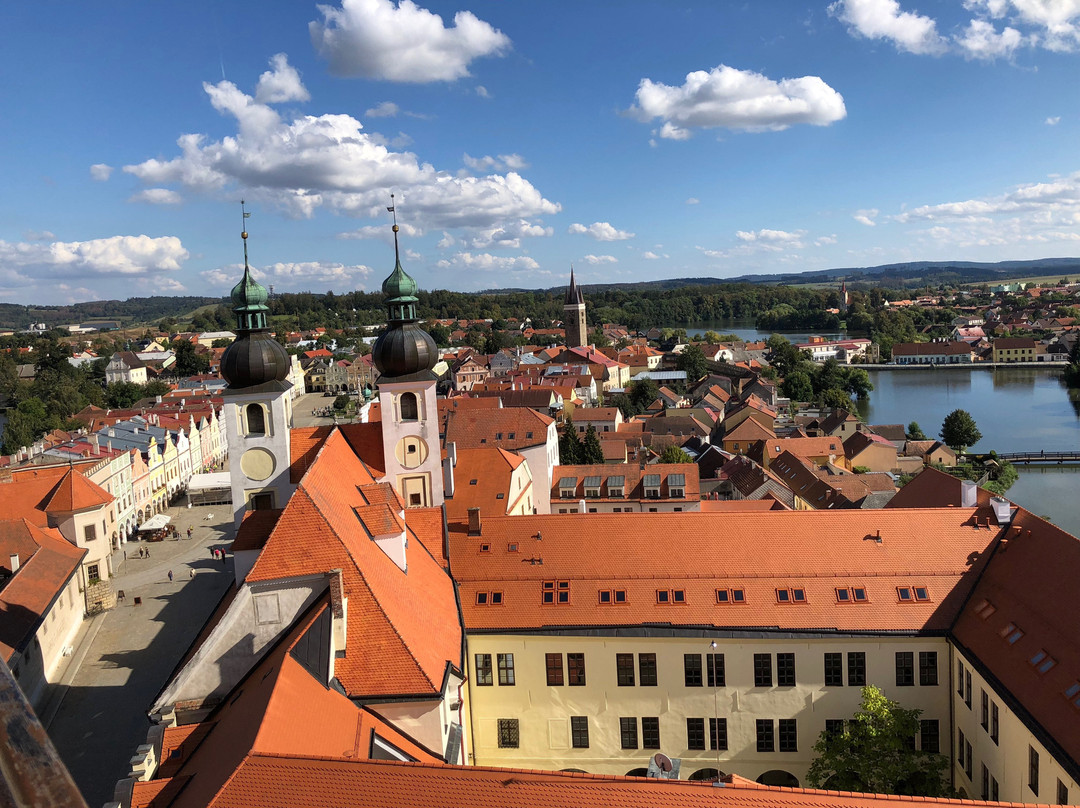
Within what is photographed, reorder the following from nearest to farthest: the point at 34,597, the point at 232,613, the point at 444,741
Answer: the point at 232,613, the point at 444,741, the point at 34,597

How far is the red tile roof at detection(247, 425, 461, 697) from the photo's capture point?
1551 cm

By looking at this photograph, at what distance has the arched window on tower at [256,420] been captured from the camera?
22.9 m

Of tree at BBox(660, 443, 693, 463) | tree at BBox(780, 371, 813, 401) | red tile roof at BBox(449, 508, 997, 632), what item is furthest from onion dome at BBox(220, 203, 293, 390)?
tree at BBox(780, 371, 813, 401)

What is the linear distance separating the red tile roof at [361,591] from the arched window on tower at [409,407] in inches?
260

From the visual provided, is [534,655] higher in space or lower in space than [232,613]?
lower

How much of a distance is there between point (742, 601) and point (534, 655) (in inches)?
221

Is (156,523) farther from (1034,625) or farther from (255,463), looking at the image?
(1034,625)

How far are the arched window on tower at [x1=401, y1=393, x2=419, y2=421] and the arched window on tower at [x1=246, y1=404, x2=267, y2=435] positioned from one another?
4.06 meters

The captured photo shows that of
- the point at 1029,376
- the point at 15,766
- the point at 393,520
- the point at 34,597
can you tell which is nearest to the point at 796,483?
the point at 393,520

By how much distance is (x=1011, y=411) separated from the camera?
291ft

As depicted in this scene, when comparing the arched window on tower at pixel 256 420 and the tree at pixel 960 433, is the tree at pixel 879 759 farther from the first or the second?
the tree at pixel 960 433

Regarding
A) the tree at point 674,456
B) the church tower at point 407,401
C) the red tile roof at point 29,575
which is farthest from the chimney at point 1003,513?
the tree at point 674,456

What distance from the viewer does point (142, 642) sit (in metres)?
30.9

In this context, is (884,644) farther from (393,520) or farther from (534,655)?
(393,520)
